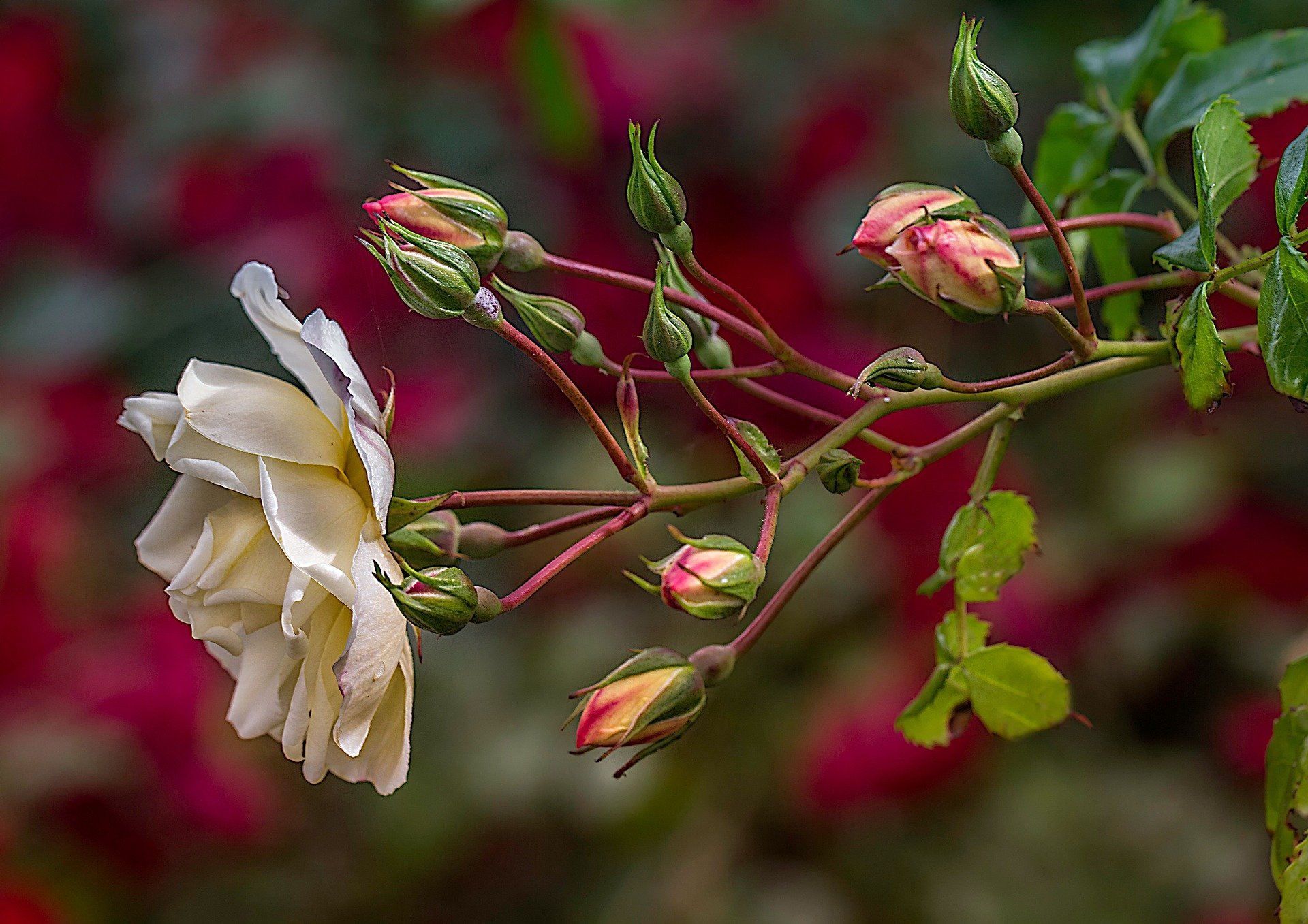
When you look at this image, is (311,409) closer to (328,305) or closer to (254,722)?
(254,722)

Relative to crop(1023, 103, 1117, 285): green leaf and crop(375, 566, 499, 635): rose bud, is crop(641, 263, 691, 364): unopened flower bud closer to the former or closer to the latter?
crop(375, 566, 499, 635): rose bud

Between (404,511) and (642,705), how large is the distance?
8 cm

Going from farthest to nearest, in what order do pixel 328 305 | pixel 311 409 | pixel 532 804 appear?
pixel 328 305, pixel 532 804, pixel 311 409

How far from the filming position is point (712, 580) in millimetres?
277

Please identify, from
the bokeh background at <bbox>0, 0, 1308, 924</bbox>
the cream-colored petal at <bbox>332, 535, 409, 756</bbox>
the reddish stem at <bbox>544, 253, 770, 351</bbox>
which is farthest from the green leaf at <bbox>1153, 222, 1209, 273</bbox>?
the bokeh background at <bbox>0, 0, 1308, 924</bbox>

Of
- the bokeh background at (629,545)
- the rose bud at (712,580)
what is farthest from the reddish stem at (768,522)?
the bokeh background at (629,545)

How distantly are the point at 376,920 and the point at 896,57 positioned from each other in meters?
0.89

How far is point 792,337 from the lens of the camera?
3.17 feet

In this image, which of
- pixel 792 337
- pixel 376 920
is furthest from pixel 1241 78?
pixel 376 920

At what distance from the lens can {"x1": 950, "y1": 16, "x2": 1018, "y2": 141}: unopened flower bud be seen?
11.4 inches

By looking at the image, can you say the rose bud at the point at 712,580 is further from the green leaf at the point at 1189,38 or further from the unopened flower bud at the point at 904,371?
the green leaf at the point at 1189,38

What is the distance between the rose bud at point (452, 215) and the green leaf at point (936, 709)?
179 mm

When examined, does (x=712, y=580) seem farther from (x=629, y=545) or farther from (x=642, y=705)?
(x=629, y=545)

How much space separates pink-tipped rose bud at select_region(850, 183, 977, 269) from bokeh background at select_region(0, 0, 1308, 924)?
0.50 meters
